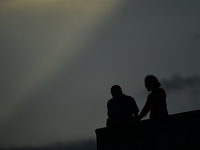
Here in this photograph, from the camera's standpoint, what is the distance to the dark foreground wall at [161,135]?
9523 millimetres

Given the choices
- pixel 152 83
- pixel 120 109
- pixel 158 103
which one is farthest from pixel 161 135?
pixel 120 109

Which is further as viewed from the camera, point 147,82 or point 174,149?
point 147,82

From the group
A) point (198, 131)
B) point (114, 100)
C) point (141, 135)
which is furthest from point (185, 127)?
point (114, 100)

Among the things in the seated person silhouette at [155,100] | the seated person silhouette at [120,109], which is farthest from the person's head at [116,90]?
the seated person silhouette at [155,100]

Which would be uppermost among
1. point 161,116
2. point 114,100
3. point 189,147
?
point 114,100

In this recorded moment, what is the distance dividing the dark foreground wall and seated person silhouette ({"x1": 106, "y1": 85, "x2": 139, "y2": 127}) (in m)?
0.29

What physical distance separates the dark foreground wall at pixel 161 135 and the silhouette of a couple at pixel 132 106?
233mm

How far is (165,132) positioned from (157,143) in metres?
0.31

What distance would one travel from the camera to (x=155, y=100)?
10367 millimetres

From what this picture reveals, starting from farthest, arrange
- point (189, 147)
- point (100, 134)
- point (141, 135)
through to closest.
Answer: point (100, 134)
point (141, 135)
point (189, 147)

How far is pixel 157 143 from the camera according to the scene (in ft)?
32.6

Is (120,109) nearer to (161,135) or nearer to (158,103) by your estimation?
(158,103)

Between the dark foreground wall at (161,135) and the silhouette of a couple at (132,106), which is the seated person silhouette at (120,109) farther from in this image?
the dark foreground wall at (161,135)

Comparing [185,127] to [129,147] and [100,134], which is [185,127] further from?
[100,134]
